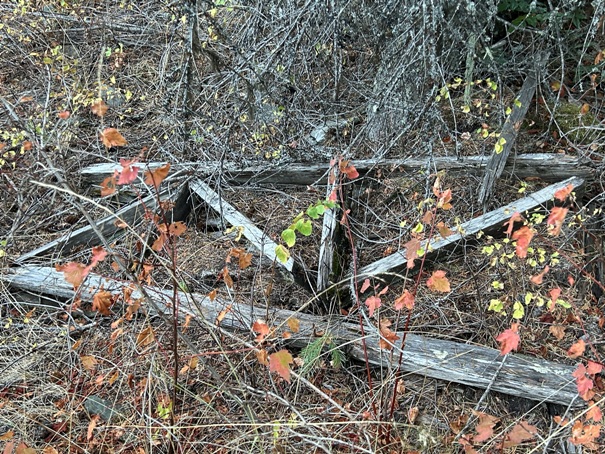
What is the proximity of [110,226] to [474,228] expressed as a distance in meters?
2.67

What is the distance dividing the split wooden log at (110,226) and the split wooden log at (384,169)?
8.9 inches

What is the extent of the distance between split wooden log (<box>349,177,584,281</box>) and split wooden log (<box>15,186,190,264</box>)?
5.12 feet

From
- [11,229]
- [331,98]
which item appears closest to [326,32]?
[331,98]

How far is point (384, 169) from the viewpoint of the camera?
164 inches

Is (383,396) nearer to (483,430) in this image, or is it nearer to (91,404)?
(483,430)

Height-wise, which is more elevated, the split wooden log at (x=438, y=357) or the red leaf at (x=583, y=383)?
the red leaf at (x=583, y=383)

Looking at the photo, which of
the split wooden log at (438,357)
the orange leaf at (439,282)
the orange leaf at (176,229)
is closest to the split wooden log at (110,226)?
the split wooden log at (438,357)

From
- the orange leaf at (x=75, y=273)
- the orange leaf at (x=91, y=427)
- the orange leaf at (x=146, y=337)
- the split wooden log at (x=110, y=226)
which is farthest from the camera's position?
the split wooden log at (x=110, y=226)

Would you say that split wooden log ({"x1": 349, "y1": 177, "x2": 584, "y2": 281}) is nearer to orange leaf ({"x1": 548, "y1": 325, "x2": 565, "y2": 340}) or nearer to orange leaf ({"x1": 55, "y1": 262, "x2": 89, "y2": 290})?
orange leaf ({"x1": 548, "y1": 325, "x2": 565, "y2": 340})

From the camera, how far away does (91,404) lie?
9.86ft

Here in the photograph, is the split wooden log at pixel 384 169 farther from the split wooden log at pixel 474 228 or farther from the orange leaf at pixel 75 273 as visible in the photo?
the orange leaf at pixel 75 273

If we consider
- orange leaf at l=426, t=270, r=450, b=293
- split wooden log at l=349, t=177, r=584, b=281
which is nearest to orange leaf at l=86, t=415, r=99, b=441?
split wooden log at l=349, t=177, r=584, b=281

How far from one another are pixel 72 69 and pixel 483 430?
521 cm

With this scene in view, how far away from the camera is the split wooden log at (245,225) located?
3.39m
